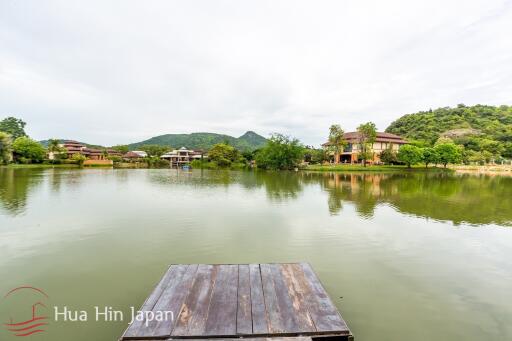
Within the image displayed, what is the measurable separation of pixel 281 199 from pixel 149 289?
12.9m

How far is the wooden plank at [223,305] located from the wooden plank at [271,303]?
1.63 feet

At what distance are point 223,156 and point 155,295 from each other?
69.5 metres

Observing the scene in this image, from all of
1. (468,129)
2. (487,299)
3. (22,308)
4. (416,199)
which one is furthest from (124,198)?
(468,129)

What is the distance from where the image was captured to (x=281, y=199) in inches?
706

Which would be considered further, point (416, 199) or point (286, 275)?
point (416, 199)

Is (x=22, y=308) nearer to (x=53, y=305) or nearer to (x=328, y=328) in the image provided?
(x=53, y=305)

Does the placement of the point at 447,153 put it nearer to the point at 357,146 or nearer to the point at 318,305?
the point at 357,146

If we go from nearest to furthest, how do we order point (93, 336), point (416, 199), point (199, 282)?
point (93, 336), point (199, 282), point (416, 199)

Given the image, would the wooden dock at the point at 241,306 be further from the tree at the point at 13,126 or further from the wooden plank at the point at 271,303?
the tree at the point at 13,126

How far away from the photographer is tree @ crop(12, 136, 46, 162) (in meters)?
56.3

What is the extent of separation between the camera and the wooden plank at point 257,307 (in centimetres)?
354

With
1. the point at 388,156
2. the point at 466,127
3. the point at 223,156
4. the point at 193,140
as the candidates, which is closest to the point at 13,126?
the point at 223,156

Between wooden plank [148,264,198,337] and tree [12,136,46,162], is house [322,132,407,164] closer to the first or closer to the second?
wooden plank [148,264,198,337]

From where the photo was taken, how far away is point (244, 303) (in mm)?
4164
